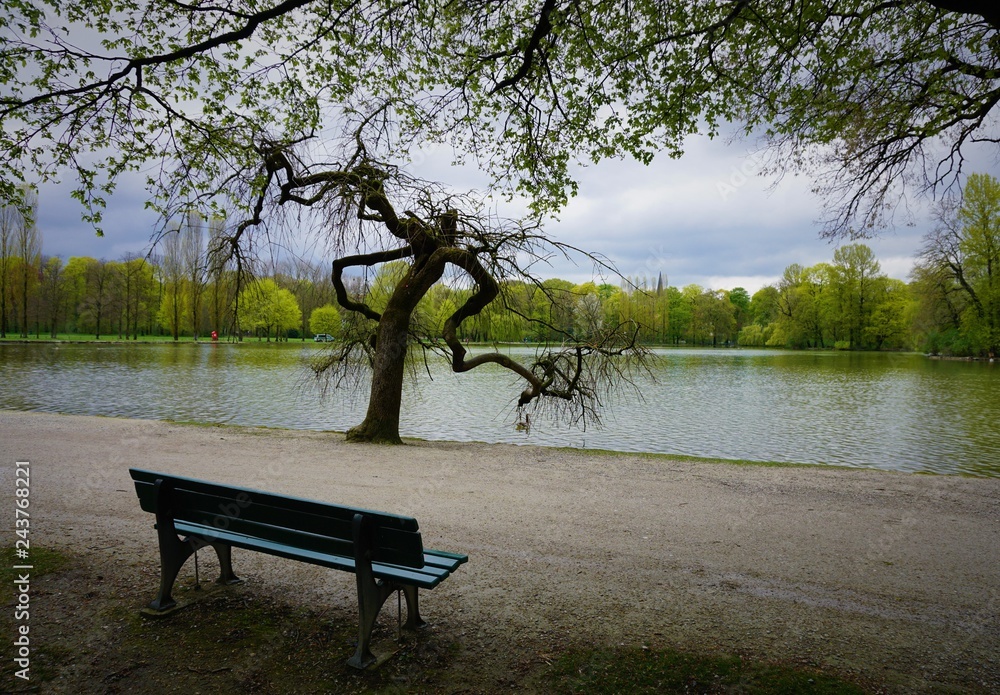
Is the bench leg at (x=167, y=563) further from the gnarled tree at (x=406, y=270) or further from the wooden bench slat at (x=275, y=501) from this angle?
the gnarled tree at (x=406, y=270)

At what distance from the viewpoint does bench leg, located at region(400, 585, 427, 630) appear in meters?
3.65

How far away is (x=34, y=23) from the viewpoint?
5.45m

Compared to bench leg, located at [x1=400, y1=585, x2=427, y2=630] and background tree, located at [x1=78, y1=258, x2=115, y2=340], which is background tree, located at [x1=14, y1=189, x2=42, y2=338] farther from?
bench leg, located at [x1=400, y1=585, x2=427, y2=630]

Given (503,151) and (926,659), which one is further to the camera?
(503,151)

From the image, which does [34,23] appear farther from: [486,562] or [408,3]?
[486,562]

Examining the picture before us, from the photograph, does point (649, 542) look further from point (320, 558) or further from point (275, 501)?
point (275, 501)

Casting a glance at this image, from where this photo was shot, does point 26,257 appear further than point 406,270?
Yes

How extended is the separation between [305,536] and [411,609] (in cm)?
83

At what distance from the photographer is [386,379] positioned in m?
11.7

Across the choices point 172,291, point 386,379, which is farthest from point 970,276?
point 172,291

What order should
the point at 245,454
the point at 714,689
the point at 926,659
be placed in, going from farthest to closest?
the point at 245,454
the point at 926,659
the point at 714,689

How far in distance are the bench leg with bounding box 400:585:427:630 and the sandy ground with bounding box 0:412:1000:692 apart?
23cm

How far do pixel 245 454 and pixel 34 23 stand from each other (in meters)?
6.37

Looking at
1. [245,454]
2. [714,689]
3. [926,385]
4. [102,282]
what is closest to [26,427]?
[245,454]
